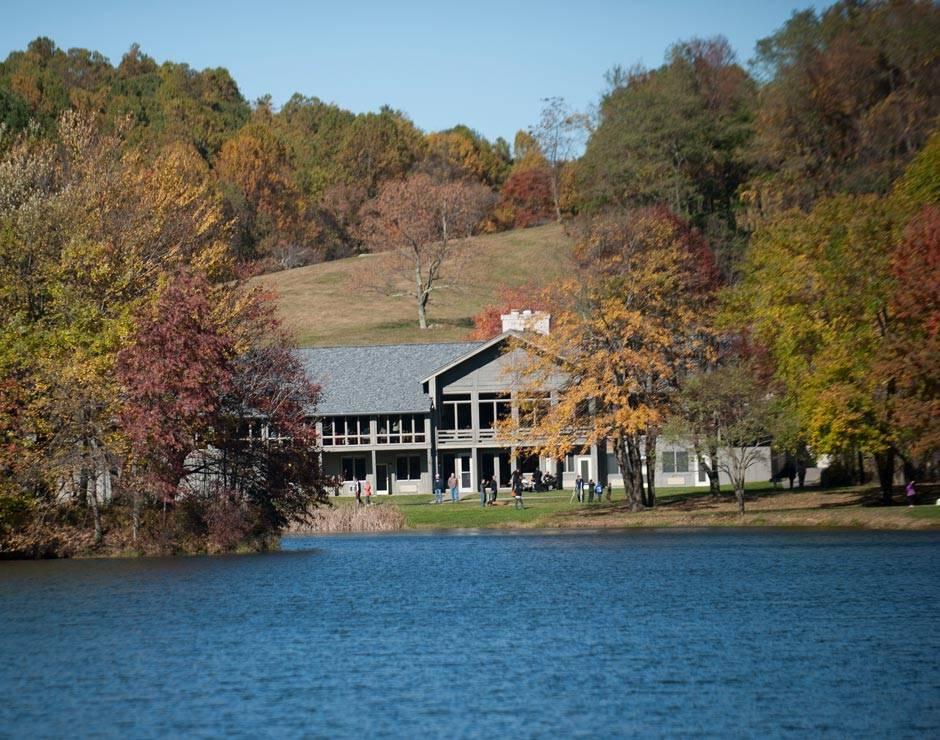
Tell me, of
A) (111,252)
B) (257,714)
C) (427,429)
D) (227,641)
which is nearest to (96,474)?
(111,252)

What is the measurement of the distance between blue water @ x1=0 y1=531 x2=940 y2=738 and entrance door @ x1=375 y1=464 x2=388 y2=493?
3541 centimetres

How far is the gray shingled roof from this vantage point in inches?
3364

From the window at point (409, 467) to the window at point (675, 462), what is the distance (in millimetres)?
14206

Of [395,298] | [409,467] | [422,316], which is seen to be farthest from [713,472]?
[395,298]

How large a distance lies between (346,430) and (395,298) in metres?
49.3

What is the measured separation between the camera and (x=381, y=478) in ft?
287

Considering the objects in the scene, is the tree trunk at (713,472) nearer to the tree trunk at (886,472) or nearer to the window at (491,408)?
the tree trunk at (886,472)

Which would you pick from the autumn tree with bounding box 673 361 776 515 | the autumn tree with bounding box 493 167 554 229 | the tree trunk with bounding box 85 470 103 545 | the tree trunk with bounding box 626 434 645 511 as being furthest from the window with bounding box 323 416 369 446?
the autumn tree with bounding box 493 167 554 229

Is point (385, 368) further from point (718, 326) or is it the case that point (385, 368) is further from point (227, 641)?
point (227, 641)

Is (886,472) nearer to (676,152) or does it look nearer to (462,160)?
(676,152)

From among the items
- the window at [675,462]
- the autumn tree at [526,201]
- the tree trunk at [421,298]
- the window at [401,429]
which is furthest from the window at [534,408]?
the autumn tree at [526,201]

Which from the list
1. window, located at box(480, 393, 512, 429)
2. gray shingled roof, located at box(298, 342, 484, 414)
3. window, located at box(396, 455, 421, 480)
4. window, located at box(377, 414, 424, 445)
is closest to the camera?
window, located at box(480, 393, 512, 429)

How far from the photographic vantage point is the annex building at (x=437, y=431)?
84000mm

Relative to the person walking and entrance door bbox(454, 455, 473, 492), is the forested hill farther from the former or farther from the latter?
the person walking
